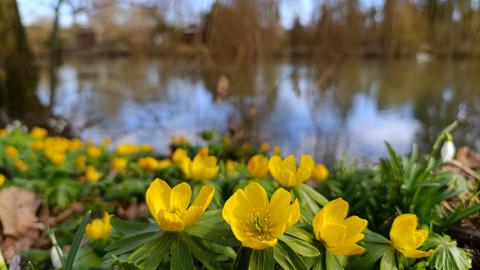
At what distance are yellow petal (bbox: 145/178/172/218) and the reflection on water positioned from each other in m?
1.80

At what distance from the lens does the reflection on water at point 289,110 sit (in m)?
4.12

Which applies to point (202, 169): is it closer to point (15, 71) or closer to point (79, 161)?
point (79, 161)

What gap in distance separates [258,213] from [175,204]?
0.15 meters

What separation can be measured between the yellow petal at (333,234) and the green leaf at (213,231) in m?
0.14

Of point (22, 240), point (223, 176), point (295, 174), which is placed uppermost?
point (295, 174)

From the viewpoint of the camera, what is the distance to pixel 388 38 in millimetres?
16016

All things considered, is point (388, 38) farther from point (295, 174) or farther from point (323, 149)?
point (295, 174)

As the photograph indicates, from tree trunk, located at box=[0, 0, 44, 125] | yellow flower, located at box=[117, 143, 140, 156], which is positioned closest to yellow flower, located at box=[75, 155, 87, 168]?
yellow flower, located at box=[117, 143, 140, 156]

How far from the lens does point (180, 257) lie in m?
0.64

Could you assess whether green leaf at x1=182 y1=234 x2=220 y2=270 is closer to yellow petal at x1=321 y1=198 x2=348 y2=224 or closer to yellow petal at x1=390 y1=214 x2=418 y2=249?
yellow petal at x1=321 y1=198 x2=348 y2=224

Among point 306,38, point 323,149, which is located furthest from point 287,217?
point 306,38

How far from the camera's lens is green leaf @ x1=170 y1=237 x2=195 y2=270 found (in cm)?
64

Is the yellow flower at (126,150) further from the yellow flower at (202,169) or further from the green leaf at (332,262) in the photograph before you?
the green leaf at (332,262)

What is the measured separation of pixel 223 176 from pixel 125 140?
354cm
